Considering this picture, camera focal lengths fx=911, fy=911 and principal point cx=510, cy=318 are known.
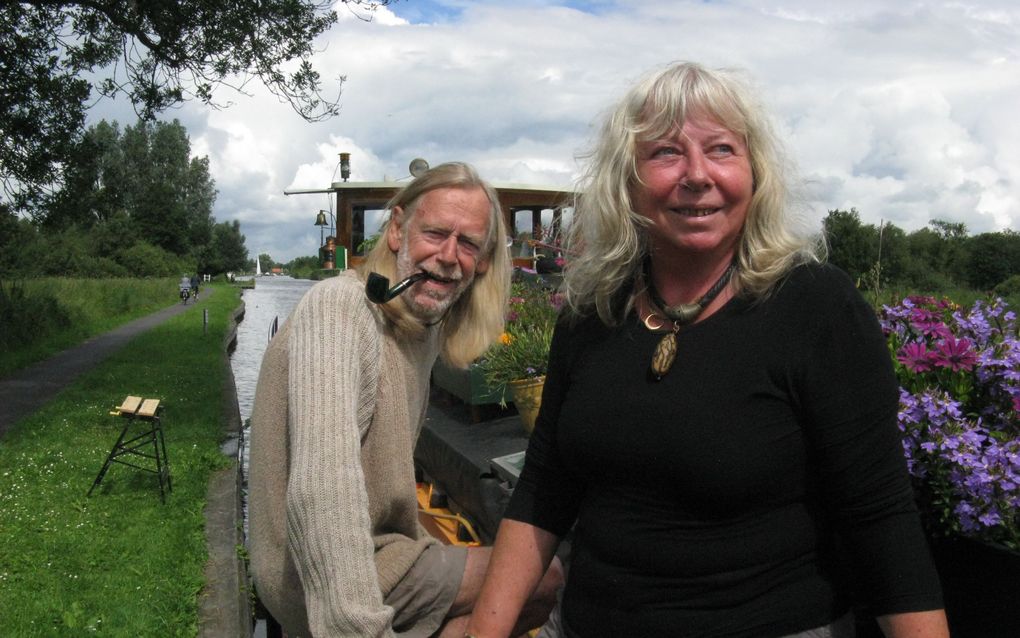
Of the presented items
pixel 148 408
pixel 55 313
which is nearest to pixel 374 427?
pixel 148 408

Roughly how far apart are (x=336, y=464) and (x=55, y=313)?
807 inches

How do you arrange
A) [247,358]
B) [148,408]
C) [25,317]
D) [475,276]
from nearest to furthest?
[475,276], [148,408], [25,317], [247,358]

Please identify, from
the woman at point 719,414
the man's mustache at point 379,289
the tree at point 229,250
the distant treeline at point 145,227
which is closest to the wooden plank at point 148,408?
the man's mustache at point 379,289

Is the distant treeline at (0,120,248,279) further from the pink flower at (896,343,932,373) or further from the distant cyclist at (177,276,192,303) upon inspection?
the pink flower at (896,343,932,373)

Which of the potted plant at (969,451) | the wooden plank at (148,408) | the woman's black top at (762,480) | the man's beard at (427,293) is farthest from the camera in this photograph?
the wooden plank at (148,408)

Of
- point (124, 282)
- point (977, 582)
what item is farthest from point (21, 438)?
point (124, 282)

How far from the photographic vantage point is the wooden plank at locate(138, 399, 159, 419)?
Result: 644cm

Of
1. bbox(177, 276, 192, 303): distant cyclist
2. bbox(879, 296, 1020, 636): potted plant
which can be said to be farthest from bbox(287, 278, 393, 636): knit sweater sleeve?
bbox(177, 276, 192, 303): distant cyclist

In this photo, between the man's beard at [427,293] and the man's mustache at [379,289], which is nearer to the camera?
the man's mustache at [379,289]

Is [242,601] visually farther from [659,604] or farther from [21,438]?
[21,438]

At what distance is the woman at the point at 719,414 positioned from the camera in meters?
1.45

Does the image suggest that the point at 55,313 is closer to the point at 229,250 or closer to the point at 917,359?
the point at 917,359

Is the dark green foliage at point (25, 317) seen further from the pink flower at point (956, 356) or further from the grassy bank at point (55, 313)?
the pink flower at point (956, 356)

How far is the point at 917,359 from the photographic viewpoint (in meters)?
2.25
